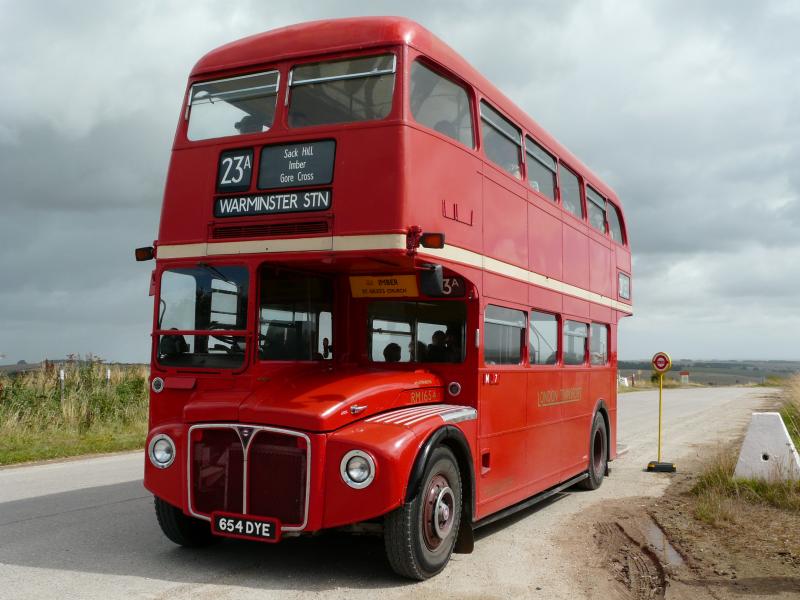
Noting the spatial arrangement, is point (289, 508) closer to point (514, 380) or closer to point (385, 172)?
point (385, 172)

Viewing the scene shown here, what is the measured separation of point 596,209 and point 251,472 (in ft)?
25.9

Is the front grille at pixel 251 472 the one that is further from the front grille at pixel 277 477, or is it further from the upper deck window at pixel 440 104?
the upper deck window at pixel 440 104

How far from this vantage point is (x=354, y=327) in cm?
796

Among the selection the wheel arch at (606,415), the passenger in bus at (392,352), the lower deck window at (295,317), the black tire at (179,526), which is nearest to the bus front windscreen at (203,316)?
the lower deck window at (295,317)

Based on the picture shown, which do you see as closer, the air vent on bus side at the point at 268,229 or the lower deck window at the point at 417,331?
the air vent on bus side at the point at 268,229

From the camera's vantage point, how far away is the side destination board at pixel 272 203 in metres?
6.79

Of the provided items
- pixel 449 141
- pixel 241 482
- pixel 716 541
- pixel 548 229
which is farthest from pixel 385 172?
pixel 716 541

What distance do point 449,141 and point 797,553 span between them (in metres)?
4.61

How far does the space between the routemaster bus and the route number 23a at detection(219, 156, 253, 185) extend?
0.09 ft

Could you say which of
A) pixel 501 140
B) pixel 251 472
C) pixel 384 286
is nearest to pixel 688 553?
pixel 384 286

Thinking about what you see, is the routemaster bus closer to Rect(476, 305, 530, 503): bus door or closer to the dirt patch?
Rect(476, 305, 530, 503): bus door

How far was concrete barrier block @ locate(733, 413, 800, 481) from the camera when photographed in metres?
10.1

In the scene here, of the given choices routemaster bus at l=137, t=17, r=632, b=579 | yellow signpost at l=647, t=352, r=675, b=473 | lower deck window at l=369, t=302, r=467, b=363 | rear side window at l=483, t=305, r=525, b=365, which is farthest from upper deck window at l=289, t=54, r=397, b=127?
yellow signpost at l=647, t=352, r=675, b=473

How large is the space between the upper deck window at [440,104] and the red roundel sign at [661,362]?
741 cm
